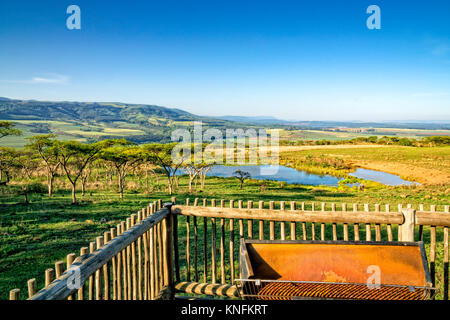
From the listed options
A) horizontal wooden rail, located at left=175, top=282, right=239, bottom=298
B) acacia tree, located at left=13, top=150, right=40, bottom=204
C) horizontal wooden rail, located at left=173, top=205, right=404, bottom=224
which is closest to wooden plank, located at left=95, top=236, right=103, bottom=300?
horizontal wooden rail, located at left=173, top=205, right=404, bottom=224

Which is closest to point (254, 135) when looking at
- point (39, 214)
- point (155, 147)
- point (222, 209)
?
point (155, 147)

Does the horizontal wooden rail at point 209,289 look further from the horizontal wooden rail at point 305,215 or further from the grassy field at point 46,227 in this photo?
the grassy field at point 46,227

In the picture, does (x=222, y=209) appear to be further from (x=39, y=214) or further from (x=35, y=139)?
(x=35, y=139)

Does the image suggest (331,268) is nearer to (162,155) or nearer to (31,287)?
(31,287)

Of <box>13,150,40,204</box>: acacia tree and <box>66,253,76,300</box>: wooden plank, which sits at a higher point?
<box>66,253,76,300</box>: wooden plank

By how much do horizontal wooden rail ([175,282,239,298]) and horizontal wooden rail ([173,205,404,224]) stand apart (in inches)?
44.5

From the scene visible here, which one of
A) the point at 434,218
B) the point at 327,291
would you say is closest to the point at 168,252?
the point at 327,291

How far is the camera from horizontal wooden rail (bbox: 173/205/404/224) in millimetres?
3820

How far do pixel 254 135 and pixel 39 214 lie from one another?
112326mm

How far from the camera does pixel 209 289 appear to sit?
4.34 metres

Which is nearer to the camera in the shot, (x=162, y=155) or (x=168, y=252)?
(x=168, y=252)

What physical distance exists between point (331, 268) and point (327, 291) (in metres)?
0.31

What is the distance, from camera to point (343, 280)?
3203mm

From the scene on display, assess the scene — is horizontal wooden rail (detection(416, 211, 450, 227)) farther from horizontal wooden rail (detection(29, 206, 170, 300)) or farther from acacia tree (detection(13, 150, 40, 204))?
acacia tree (detection(13, 150, 40, 204))
